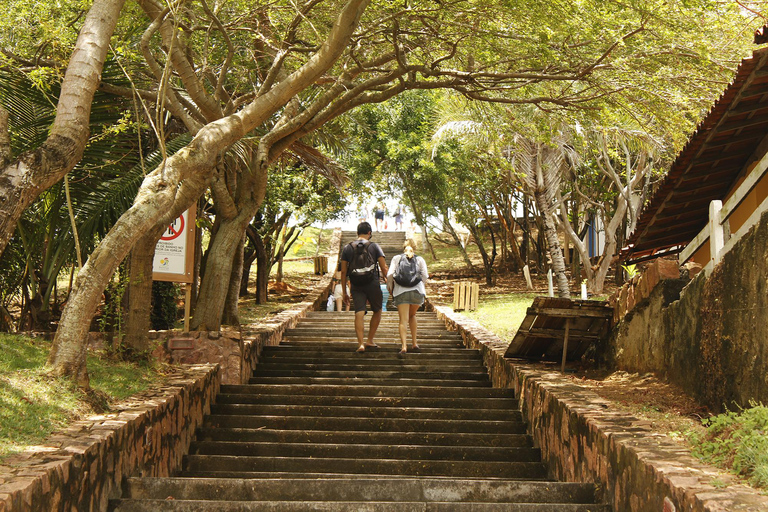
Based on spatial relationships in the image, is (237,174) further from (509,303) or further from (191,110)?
(509,303)

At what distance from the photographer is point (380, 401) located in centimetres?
791

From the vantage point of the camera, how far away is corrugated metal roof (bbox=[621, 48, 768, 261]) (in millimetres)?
5766

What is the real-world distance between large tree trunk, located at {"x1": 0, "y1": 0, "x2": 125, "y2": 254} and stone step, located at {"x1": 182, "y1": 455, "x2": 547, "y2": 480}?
2.46 meters

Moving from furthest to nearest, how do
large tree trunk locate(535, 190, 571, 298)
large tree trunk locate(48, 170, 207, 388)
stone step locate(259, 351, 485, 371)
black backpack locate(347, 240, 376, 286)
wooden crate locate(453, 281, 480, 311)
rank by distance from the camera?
1. wooden crate locate(453, 281, 480, 311)
2. large tree trunk locate(535, 190, 571, 298)
3. stone step locate(259, 351, 485, 371)
4. black backpack locate(347, 240, 376, 286)
5. large tree trunk locate(48, 170, 207, 388)

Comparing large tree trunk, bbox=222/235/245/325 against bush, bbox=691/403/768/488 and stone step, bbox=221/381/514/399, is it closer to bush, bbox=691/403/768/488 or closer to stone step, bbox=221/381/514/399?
stone step, bbox=221/381/514/399

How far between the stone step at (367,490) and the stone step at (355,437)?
5.42 feet

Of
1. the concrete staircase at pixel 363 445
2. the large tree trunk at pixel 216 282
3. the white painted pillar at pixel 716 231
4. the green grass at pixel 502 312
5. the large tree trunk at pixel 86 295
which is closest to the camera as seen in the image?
the concrete staircase at pixel 363 445

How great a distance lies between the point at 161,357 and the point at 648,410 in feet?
17.9

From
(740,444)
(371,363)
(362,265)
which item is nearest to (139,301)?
(362,265)

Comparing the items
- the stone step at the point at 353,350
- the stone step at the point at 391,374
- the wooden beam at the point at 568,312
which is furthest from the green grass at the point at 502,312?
the wooden beam at the point at 568,312

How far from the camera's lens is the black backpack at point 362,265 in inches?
376

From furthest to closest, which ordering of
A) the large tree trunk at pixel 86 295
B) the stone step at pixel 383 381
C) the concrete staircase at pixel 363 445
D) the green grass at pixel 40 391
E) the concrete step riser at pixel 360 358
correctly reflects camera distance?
the concrete step riser at pixel 360 358 < the stone step at pixel 383 381 < the large tree trunk at pixel 86 295 < the concrete staircase at pixel 363 445 < the green grass at pixel 40 391

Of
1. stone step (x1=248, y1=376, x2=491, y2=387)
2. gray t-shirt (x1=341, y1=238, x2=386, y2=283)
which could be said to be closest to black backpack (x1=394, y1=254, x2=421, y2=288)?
gray t-shirt (x1=341, y1=238, x2=386, y2=283)

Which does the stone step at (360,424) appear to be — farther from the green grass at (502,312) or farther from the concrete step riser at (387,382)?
the green grass at (502,312)
